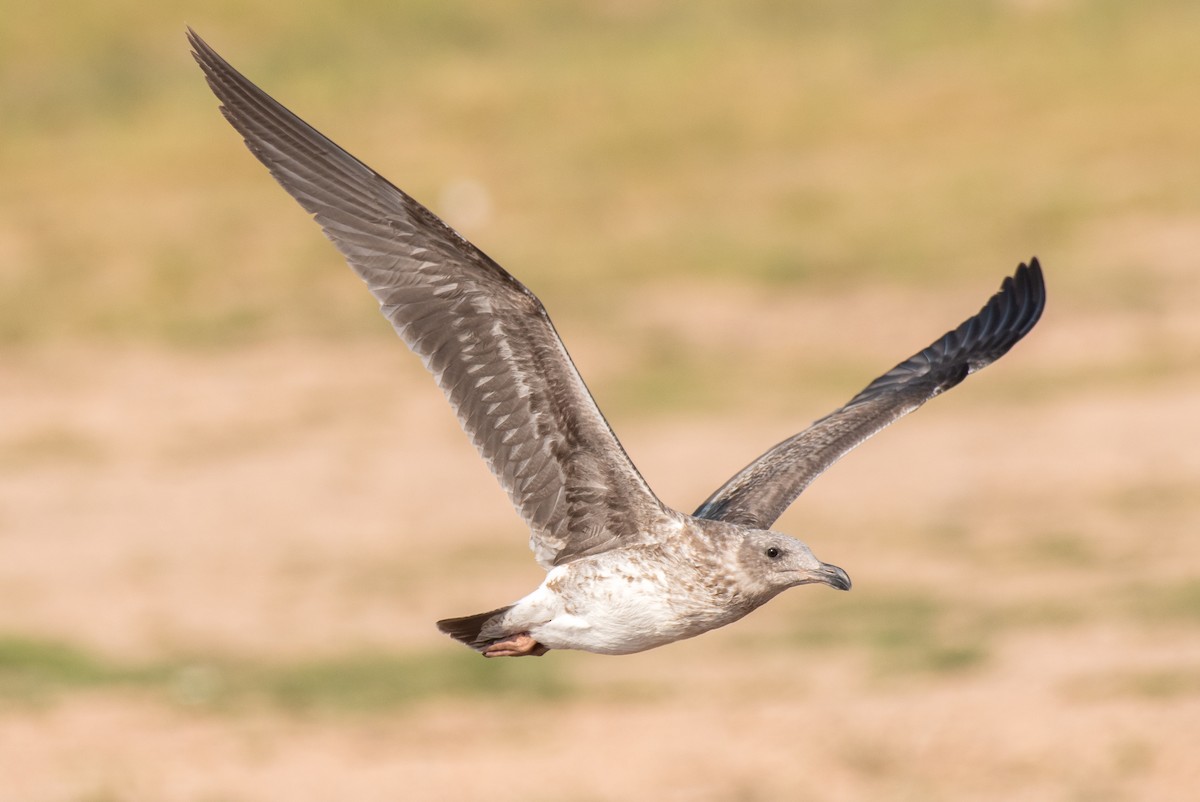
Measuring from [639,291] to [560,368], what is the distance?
19.9m

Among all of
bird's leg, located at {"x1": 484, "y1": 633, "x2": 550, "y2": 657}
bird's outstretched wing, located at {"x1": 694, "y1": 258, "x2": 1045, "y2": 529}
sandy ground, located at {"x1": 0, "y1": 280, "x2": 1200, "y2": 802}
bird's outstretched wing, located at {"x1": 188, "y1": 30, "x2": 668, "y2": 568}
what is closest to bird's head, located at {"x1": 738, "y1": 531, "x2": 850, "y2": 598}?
bird's outstretched wing, located at {"x1": 188, "y1": 30, "x2": 668, "y2": 568}

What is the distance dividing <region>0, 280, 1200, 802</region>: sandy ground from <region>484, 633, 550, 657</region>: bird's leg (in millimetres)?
6044

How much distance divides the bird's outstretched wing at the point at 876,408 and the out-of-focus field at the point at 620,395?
4043mm

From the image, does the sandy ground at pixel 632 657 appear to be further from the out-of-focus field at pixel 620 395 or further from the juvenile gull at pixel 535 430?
the juvenile gull at pixel 535 430

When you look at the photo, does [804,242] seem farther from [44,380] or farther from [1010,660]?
[1010,660]

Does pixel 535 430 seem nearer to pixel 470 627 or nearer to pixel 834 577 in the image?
pixel 470 627

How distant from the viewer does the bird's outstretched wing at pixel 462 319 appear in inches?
332

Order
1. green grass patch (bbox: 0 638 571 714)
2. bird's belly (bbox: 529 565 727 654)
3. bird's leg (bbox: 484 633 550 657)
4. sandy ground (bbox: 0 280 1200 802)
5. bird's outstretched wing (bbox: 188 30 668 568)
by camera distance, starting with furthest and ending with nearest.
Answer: green grass patch (bbox: 0 638 571 714)
sandy ground (bbox: 0 280 1200 802)
bird's leg (bbox: 484 633 550 657)
bird's belly (bbox: 529 565 727 654)
bird's outstretched wing (bbox: 188 30 668 568)

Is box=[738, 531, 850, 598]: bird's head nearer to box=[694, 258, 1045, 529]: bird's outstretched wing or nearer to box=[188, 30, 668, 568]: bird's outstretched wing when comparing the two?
box=[188, 30, 668, 568]: bird's outstretched wing

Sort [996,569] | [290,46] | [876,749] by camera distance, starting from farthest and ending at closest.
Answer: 1. [290,46]
2. [996,569]
3. [876,749]

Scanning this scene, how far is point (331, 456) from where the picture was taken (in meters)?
23.8

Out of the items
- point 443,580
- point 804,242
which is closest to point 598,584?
point 443,580

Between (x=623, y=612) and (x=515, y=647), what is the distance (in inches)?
23.6

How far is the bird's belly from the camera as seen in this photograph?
8.65 m
